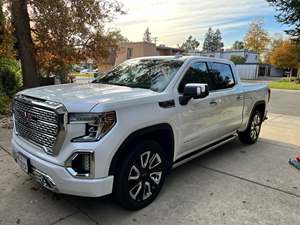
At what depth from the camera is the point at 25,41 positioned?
9367 mm

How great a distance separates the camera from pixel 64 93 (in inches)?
123

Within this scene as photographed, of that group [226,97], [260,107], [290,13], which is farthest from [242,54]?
[226,97]

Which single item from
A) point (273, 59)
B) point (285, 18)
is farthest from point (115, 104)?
point (273, 59)

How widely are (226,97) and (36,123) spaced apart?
2.99 metres

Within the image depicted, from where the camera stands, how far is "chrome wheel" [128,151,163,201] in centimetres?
307

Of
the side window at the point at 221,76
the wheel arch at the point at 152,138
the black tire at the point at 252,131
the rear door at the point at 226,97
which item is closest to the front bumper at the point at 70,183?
the wheel arch at the point at 152,138

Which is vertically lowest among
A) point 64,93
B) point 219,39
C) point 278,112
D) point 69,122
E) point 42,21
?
point 278,112

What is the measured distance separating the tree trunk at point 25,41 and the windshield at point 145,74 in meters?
6.06

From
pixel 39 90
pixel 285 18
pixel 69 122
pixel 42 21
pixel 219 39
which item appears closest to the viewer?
pixel 69 122

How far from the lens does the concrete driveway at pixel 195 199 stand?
10.0 ft

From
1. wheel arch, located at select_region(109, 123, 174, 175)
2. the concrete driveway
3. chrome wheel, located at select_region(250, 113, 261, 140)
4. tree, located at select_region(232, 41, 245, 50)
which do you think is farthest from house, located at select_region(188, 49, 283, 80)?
wheel arch, located at select_region(109, 123, 174, 175)

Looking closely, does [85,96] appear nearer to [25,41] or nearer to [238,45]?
[25,41]

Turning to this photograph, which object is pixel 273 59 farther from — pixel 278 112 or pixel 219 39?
pixel 219 39

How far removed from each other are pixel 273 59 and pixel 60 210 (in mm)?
53817
